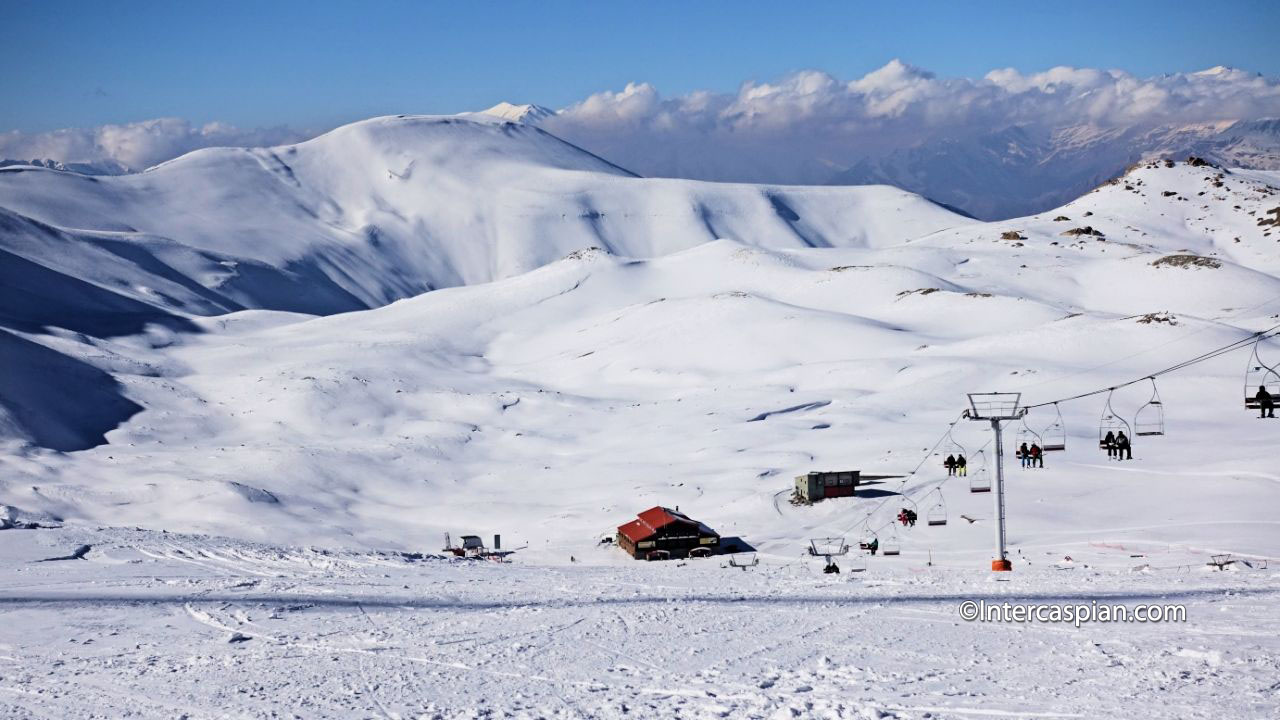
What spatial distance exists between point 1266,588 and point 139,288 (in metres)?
113

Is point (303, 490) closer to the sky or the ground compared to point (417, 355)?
→ closer to the ground

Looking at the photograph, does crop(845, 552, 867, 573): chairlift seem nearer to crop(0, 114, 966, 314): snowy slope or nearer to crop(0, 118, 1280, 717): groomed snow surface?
crop(0, 118, 1280, 717): groomed snow surface

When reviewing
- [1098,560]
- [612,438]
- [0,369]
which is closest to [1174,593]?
[1098,560]

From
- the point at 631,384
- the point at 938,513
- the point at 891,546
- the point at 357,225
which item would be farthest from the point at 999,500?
the point at 357,225

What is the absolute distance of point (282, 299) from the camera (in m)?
143


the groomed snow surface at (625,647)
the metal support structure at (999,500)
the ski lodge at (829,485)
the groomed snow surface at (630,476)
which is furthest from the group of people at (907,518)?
the groomed snow surface at (625,647)

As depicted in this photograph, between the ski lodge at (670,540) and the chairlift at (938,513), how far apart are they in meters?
7.66

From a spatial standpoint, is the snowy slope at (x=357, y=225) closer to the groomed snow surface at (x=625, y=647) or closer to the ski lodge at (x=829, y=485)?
the ski lodge at (x=829, y=485)

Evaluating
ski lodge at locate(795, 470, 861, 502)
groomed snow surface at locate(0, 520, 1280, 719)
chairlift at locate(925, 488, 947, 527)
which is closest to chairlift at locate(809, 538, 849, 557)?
chairlift at locate(925, 488, 947, 527)

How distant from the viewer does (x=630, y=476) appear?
177 ft

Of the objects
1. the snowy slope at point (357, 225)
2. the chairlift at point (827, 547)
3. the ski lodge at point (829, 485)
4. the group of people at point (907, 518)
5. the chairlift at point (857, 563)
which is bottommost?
the chairlift at point (857, 563)

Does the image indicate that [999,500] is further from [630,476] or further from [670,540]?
[630,476]

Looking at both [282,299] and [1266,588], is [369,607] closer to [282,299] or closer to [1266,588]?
[1266,588]

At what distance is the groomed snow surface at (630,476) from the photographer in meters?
18.7
